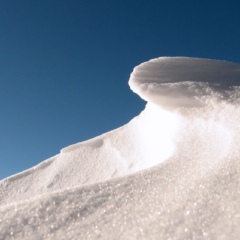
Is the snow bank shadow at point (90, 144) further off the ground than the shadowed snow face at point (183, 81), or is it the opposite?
the shadowed snow face at point (183, 81)

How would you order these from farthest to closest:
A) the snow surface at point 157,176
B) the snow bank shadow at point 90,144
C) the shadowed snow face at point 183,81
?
the snow bank shadow at point 90,144, the shadowed snow face at point 183,81, the snow surface at point 157,176

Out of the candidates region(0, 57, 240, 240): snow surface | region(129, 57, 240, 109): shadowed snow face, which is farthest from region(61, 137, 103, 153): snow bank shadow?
region(129, 57, 240, 109): shadowed snow face

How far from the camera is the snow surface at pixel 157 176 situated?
151 cm

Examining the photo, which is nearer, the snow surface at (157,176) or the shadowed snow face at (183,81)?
the snow surface at (157,176)

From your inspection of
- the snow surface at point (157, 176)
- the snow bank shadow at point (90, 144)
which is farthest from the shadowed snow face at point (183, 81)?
the snow bank shadow at point (90, 144)

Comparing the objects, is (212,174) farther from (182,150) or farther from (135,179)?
(182,150)

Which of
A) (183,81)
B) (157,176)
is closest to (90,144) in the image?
(183,81)

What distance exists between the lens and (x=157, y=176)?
1.97 m

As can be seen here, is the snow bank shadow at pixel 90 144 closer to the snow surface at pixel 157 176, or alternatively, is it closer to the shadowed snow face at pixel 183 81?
the snow surface at pixel 157 176

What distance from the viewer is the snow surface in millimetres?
1506

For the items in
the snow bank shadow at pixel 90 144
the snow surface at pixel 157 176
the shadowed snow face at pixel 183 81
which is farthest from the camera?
the snow bank shadow at pixel 90 144

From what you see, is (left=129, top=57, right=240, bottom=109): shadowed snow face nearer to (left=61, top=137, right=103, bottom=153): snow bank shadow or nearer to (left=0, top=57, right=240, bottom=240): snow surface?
(left=0, top=57, right=240, bottom=240): snow surface

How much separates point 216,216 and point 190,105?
154cm

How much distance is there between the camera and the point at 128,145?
392 centimetres
